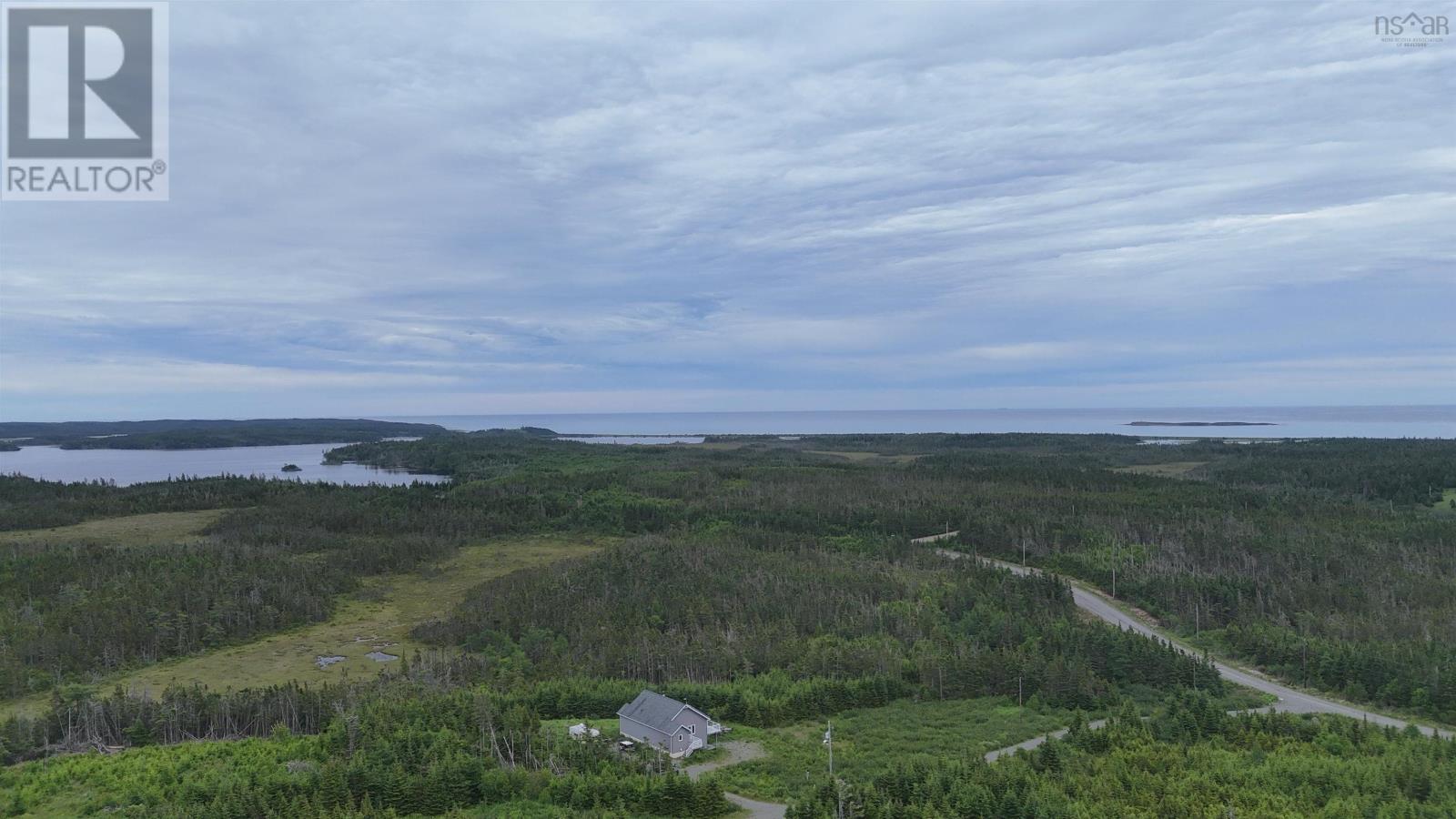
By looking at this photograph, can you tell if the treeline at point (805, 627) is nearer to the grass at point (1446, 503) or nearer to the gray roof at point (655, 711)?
the gray roof at point (655, 711)

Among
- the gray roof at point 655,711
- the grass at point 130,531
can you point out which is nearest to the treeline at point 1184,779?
the gray roof at point 655,711

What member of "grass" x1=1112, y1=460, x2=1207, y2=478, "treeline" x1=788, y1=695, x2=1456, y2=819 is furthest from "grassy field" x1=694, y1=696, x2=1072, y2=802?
"grass" x1=1112, y1=460, x2=1207, y2=478

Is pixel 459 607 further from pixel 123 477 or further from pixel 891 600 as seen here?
pixel 123 477

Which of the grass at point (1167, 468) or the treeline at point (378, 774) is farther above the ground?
the grass at point (1167, 468)

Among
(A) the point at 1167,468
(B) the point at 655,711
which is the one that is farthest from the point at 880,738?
(A) the point at 1167,468

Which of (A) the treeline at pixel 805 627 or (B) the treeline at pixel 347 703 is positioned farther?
(A) the treeline at pixel 805 627

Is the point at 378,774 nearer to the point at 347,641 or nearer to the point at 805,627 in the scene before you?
the point at 347,641
